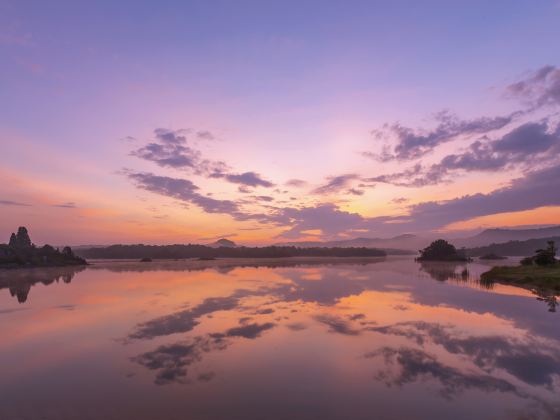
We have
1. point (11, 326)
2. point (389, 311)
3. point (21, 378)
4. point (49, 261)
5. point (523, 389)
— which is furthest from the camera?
point (49, 261)

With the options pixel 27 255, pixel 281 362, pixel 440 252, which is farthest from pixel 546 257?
pixel 27 255

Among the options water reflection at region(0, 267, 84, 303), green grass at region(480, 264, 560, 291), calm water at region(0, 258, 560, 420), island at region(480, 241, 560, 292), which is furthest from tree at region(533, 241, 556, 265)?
water reflection at region(0, 267, 84, 303)

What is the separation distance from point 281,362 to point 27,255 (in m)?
108

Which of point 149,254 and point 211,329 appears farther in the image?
point 149,254

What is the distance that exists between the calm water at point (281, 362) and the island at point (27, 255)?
78336 mm

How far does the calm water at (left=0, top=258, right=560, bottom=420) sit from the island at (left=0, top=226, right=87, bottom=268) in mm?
78336

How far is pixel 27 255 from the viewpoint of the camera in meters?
96.2

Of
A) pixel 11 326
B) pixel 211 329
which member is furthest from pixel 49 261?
pixel 211 329

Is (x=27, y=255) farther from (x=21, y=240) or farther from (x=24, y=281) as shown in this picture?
(x=24, y=281)

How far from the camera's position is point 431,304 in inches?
1112

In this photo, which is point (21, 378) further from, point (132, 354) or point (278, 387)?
point (278, 387)

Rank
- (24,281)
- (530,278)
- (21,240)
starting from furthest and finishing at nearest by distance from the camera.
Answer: (21,240), (24,281), (530,278)

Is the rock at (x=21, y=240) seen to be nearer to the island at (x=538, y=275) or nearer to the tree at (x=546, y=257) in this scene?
the island at (x=538, y=275)

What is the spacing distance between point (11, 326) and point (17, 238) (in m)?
104
